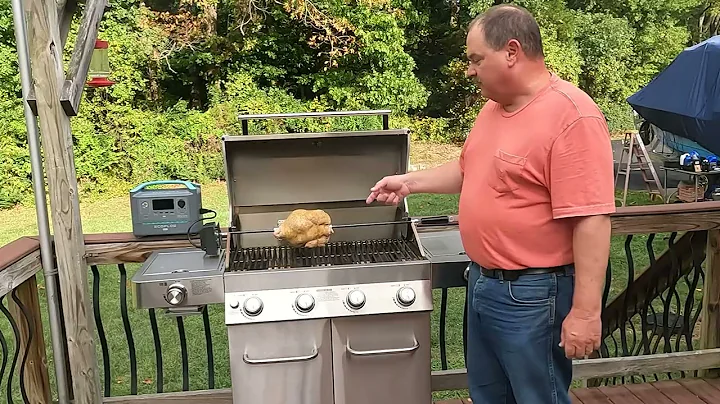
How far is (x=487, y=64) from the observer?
163cm

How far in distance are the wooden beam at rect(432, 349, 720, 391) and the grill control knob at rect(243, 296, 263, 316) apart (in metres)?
0.95

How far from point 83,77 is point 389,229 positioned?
1.19 metres

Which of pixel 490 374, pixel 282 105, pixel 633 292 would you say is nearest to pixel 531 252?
pixel 490 374

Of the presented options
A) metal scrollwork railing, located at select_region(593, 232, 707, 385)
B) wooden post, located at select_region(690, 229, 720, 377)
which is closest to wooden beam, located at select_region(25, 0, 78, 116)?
metal scrollwork railing, located at select_region(593, 232, 707, 385)

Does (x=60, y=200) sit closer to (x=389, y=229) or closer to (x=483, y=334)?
(x=389, y=229)

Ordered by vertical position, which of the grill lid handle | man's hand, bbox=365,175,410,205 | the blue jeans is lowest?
the blue jeans

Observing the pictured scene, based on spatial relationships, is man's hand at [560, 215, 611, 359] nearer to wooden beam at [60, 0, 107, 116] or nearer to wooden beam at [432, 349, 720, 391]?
wooden beam at [432, 349, 720, 391]

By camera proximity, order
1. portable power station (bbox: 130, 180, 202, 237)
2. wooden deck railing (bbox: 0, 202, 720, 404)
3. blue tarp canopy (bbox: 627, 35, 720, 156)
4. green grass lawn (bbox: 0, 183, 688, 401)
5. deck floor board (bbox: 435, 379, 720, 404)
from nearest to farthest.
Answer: wooden deck railing (bbox: 0, 202, 720, 404) < portable power station (bbox: 130, 180, 202, 237) < deck floor board (bbox: 435, 379, 720, 404) < green grass lawn (bbox: 0, 183, 688, 401) < blue tarp canopy (bbox: 627, 35, 720, 156)

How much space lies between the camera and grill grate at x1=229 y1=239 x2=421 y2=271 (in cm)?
206

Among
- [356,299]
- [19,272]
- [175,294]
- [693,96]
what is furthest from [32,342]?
[693,96]

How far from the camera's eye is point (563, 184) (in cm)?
155

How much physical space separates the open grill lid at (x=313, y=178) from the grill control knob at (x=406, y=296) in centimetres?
46

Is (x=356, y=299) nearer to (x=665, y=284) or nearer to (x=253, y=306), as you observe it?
(x=253, y=306)

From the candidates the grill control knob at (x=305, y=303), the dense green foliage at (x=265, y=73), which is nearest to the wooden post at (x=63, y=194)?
the grill control knob at (x=305, y=303)
